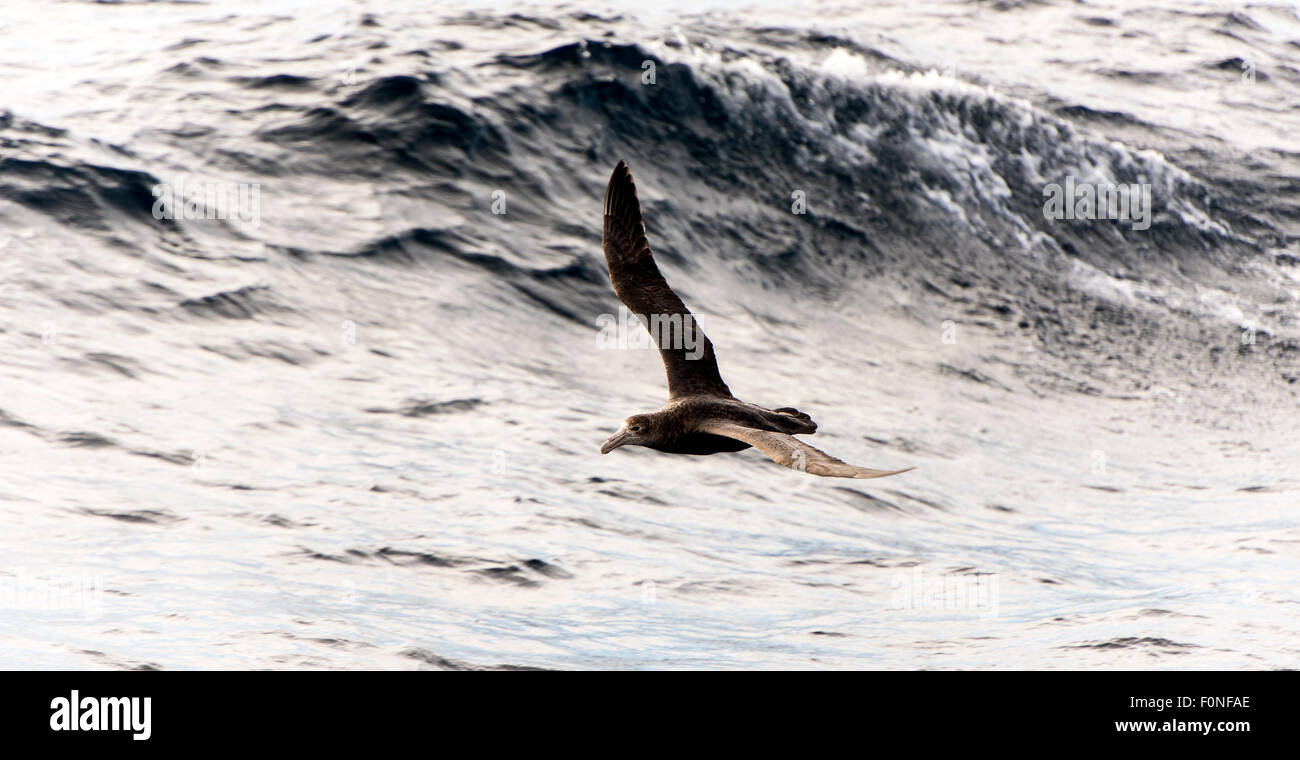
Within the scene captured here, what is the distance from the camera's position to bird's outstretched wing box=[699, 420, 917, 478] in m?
8.16

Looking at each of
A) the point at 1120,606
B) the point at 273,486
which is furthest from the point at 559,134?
the point at 1120,606

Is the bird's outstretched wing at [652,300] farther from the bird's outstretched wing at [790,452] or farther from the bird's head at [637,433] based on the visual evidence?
the bird's outstretched wing at [790,452]

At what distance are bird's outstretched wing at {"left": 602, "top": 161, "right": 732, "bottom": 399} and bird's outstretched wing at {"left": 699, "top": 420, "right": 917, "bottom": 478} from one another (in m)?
1.11

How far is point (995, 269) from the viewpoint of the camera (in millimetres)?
26438

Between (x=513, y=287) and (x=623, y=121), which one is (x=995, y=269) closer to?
(x=623, y=121)

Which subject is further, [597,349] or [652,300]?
[597,349]

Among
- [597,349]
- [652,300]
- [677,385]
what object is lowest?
[597,349]

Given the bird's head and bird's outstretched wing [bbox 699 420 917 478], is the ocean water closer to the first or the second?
the bird's head

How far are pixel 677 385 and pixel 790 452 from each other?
2471 millimetres

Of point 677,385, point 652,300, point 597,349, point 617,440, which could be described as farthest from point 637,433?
point 597,349

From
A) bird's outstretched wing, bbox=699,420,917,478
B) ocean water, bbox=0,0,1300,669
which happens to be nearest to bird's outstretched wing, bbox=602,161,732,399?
bird's outstretched wing, bbox=699,420,917,478

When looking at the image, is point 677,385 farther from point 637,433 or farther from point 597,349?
point 597,349

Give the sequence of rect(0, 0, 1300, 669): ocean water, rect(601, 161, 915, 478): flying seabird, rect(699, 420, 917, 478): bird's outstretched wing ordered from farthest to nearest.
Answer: rect(0, 0, 1300, 669): ocean water < rect(601, 161, 915, 478): flying seabird < rect(699, 420, 917, 478): bird's outstretched wing

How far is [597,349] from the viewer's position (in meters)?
20.8
